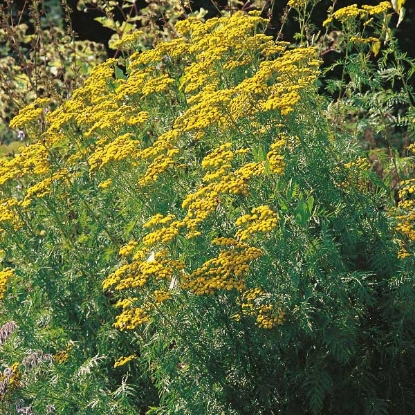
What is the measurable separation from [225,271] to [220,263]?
8 cm

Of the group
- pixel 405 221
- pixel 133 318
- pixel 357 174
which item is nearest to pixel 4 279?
pixel 133 318

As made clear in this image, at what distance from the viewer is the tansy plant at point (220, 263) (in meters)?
3.45

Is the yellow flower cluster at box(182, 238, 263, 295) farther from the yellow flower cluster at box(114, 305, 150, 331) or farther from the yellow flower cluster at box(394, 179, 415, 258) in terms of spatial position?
the yellow flower cluster at box(394, 179, 415, 258)

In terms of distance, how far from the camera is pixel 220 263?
11.1 ft

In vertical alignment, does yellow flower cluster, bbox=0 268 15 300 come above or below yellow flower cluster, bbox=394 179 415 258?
below

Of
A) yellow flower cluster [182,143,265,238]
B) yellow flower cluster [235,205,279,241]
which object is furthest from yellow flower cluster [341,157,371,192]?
yellow flower cluster [235,205,279,241]

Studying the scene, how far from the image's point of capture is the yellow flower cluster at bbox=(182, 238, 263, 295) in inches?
128

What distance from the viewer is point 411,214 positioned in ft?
12.2

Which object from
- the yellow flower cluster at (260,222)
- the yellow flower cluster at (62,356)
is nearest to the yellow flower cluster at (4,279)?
the yellow flower cluster at (62,356)

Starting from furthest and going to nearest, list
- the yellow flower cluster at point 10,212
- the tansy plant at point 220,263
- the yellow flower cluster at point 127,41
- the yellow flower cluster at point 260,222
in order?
the yellow flower cluster at point 127,41 → the yellow flower cluster at point 10,212 → the tansy plant at point 220,263 → the yellow flower cluster at point 260,222

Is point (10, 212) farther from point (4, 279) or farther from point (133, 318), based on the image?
point (133, 318)

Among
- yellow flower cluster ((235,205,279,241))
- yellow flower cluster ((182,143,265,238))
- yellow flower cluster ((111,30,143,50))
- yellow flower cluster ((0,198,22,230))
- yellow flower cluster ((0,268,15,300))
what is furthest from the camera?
yellow flower cluster ((111,30,143,50))

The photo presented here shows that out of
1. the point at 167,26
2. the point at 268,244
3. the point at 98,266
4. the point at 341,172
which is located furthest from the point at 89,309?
the point at 167,26

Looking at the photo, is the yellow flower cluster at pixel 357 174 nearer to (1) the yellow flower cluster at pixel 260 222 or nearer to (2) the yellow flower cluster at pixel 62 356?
(1) the yellow flower cluster at pixel 260 222
